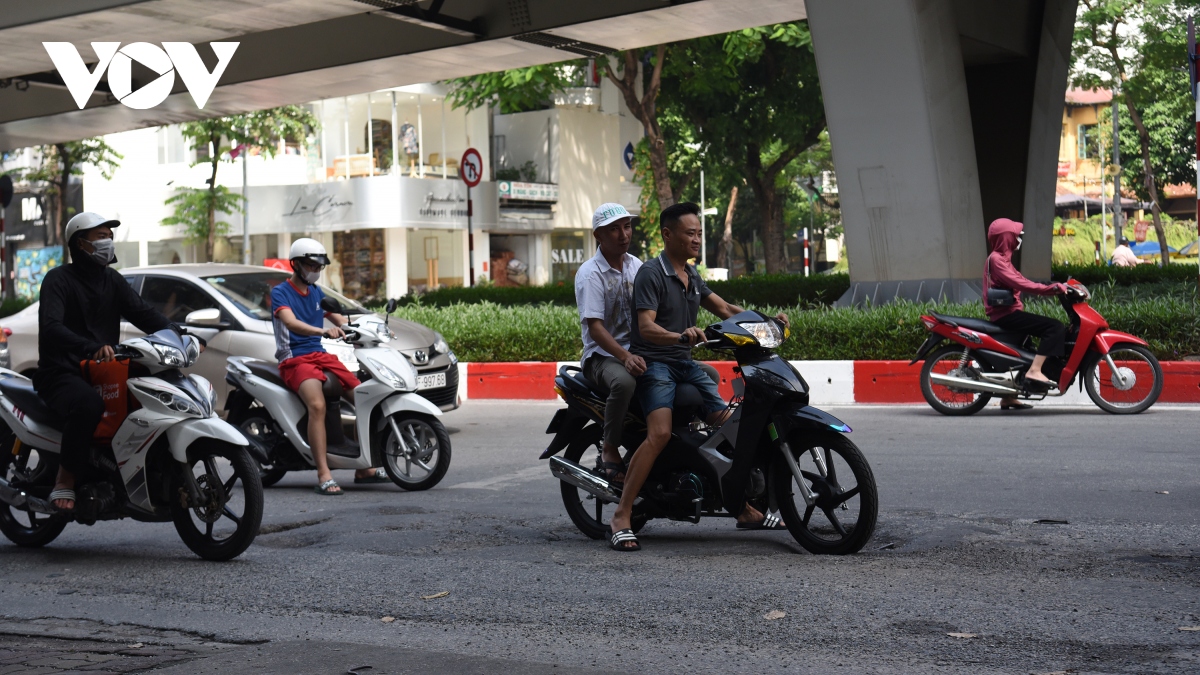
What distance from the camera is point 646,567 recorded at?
567 centimetres

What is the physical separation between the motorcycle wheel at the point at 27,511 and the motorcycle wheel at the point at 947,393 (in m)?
7.28

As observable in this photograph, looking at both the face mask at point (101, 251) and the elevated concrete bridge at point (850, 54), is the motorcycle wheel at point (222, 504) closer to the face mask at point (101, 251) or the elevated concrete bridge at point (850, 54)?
the face mask at point (101, 251)

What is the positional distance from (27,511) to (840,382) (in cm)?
822

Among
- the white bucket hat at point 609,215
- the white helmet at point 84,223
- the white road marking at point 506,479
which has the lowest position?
the white road marking at point 506,479

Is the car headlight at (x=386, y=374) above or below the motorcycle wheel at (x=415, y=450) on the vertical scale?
above

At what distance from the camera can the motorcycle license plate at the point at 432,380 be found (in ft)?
35.2

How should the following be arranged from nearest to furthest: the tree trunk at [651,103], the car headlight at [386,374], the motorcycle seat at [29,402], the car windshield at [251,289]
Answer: the motorcycle seat at [29,402] → the car headlight at [386,374] → the car windshield at [251,289] → the tree trunk at [651,103]

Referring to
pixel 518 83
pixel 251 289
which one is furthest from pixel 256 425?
pixel 518 83

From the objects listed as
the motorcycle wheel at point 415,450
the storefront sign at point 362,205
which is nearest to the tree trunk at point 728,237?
the storefront sign at point 362,205

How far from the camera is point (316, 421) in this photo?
8.27 metres

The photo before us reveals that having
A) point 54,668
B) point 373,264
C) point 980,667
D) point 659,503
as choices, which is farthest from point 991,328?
point 373,264

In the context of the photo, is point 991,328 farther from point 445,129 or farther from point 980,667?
point 445,129

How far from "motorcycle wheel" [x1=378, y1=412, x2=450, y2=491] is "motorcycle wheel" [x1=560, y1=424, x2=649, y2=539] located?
189 cm

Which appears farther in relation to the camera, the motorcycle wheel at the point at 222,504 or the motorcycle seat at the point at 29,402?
the motorcycle seat at the point at 29,402
